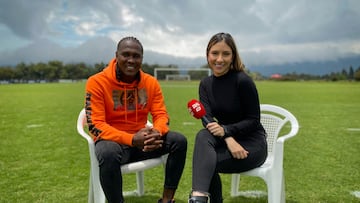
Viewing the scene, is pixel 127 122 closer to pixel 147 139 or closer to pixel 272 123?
pixel 147 139

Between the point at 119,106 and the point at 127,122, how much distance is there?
0.49 feet

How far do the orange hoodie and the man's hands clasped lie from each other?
0.20ft

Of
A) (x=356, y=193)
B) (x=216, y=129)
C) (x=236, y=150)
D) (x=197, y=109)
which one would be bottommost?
(x=356, y=193)

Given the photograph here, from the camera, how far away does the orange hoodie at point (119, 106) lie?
2592 millimetres

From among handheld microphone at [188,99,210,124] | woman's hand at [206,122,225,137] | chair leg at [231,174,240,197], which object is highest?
handheld microphone at [188,99,210,124]

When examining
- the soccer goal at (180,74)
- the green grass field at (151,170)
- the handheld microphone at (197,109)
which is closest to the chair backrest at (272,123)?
the green grass field at (151,170)

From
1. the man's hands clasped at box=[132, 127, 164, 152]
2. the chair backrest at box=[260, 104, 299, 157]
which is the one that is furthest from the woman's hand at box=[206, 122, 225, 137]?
the chair backrest at box=[260, 104, 299, 157]

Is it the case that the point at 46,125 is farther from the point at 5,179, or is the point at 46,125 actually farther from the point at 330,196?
the point at 330,196

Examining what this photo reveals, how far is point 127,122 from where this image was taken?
278 centimetres

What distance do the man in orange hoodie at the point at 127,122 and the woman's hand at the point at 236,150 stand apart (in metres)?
0.40

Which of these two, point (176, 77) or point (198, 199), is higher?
point (176, 77)

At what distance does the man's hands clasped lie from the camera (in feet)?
8.24

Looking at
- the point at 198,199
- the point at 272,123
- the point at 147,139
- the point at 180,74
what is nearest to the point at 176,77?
the point at 180,74

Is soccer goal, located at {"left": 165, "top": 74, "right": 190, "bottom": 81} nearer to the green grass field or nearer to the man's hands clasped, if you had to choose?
the green grass field
